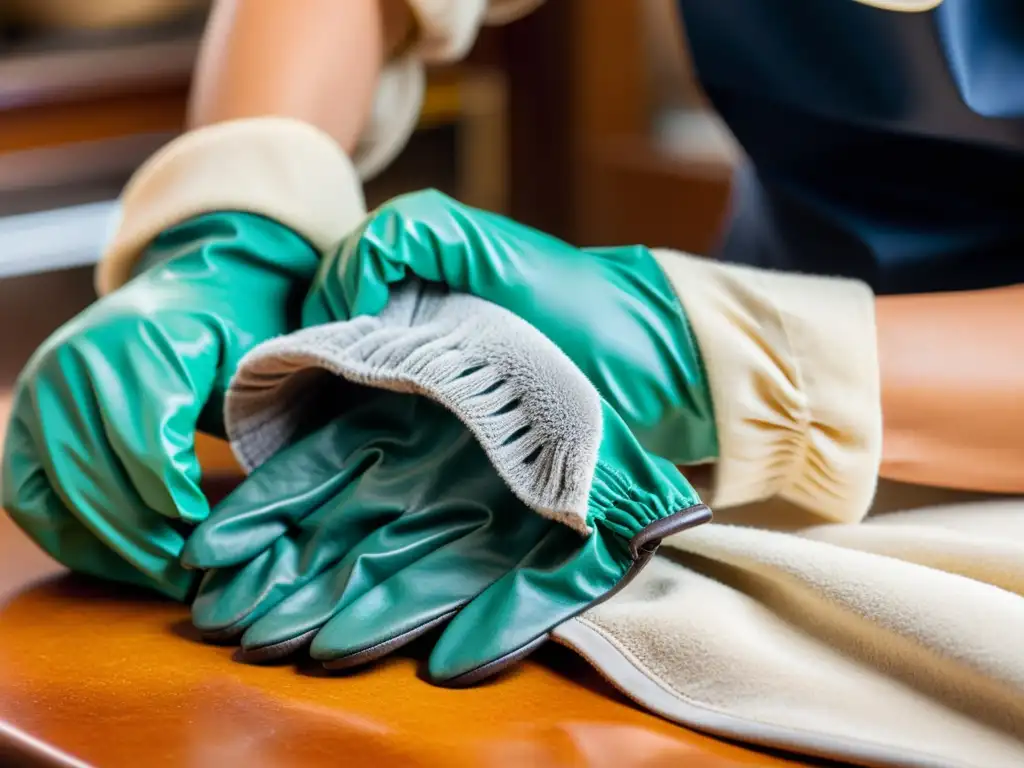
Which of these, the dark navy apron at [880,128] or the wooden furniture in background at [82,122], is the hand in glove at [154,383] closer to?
the dark navy apron at [880,128]

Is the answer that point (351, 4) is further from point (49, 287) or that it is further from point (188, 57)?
point (188, 57)

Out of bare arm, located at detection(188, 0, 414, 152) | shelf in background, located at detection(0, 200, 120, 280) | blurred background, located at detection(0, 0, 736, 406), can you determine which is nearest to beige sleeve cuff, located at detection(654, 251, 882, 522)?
bare arm, located at detection(188, 0, 414, 152)

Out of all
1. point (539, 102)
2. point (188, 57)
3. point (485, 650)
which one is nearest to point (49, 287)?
point (188, 57)

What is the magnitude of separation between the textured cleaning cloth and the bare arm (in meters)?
0.19

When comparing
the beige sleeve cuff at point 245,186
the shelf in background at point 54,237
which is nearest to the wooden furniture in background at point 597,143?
the shelf in background at point 54,237

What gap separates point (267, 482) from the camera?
0.44m

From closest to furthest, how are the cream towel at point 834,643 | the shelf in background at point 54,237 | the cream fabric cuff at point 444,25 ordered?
the cream towel at point 834,643
the cream fabric cuff at point 444,25
the shelf in background at point 54,237

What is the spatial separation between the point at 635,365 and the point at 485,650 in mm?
115

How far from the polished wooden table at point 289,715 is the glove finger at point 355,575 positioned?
12mm

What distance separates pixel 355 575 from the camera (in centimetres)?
41

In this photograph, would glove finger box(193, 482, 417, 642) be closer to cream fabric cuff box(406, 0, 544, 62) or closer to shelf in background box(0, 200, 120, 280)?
cream fabric cuff box(406, 0, 544, 62)

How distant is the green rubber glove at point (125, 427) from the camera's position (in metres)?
0.44

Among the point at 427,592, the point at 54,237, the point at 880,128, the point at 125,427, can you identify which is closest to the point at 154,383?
the point at 125,427

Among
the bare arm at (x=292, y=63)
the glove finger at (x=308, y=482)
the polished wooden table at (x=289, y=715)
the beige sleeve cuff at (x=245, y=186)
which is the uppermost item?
the bare arm at (x=292, y=63)
